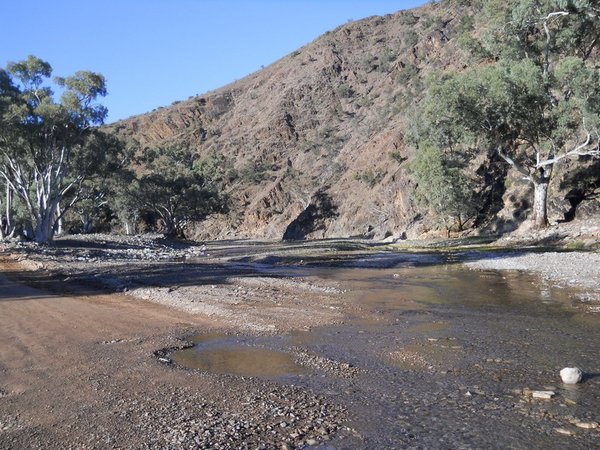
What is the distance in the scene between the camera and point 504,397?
618 cm

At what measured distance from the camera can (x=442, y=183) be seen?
42.1m

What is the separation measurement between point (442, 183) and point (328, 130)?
5827cm

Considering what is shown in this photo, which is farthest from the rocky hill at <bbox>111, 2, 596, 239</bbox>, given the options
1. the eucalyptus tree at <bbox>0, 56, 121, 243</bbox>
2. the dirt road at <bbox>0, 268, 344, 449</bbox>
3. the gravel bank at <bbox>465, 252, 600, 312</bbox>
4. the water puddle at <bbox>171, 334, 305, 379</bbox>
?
the dirt road at <bbox>0, 268, 344, 449</bbox>

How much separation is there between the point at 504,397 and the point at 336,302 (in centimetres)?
772

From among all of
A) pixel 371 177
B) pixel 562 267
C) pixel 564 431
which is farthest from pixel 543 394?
pixel 371 177

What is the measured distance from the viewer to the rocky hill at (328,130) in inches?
2672

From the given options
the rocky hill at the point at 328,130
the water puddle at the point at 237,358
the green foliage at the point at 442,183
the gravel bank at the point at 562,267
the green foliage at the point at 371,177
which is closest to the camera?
the water puddle at the point at 237,358

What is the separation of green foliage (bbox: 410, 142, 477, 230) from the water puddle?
3488cm

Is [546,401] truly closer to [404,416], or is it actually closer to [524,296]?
[404,416]

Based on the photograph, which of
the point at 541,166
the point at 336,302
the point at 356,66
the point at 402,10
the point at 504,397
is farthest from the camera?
the point at 402,10

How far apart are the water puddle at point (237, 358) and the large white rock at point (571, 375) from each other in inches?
130

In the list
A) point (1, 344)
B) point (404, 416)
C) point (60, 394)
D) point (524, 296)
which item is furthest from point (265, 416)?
point (524, 296)

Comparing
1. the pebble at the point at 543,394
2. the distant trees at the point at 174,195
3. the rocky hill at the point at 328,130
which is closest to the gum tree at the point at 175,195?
the distant trees at the point at 174,195

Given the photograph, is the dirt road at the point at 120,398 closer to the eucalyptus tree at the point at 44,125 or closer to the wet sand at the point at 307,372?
the wet sand at the point at 307,372
